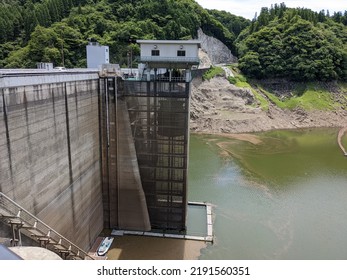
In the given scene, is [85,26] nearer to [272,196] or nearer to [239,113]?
[239,113]

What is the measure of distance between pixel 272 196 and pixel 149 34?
134 feet

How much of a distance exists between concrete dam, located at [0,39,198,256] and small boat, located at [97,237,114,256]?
73cm

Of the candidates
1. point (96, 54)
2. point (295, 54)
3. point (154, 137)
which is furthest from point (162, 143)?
point (295, 54)

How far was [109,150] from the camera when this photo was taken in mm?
19266

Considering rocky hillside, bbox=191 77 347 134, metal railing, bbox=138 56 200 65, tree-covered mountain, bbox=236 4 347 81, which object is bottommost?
rocky hillside, bbox=191 77 347 134

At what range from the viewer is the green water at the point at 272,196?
19369 millimetres

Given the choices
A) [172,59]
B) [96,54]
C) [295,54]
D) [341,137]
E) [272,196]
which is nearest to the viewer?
[172,59]

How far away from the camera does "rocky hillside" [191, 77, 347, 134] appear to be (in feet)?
170

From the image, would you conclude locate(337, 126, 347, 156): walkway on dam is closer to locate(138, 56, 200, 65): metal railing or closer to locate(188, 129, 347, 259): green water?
locate(188, 129, 347, 259): green water

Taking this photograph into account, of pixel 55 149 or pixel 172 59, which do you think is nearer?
pixel 55 149

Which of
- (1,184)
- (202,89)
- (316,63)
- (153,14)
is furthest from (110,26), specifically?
(1,184)

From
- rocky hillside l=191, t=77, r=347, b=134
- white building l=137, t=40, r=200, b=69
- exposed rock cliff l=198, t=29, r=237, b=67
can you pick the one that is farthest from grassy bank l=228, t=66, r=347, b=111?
white building l=137, t=40, r=200, b=69

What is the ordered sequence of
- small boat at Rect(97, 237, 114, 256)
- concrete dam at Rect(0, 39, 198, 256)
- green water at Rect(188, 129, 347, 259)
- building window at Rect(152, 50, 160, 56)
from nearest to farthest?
concrete dam at Rect(0, 39, 198, 256)
small boat at Rect(97, 237, 114, 256)
green water at Rect(188, 129, 347, 259)
building window at Rect(152, 50, 160, 56)

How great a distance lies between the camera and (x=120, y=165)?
A: 1938 cm
